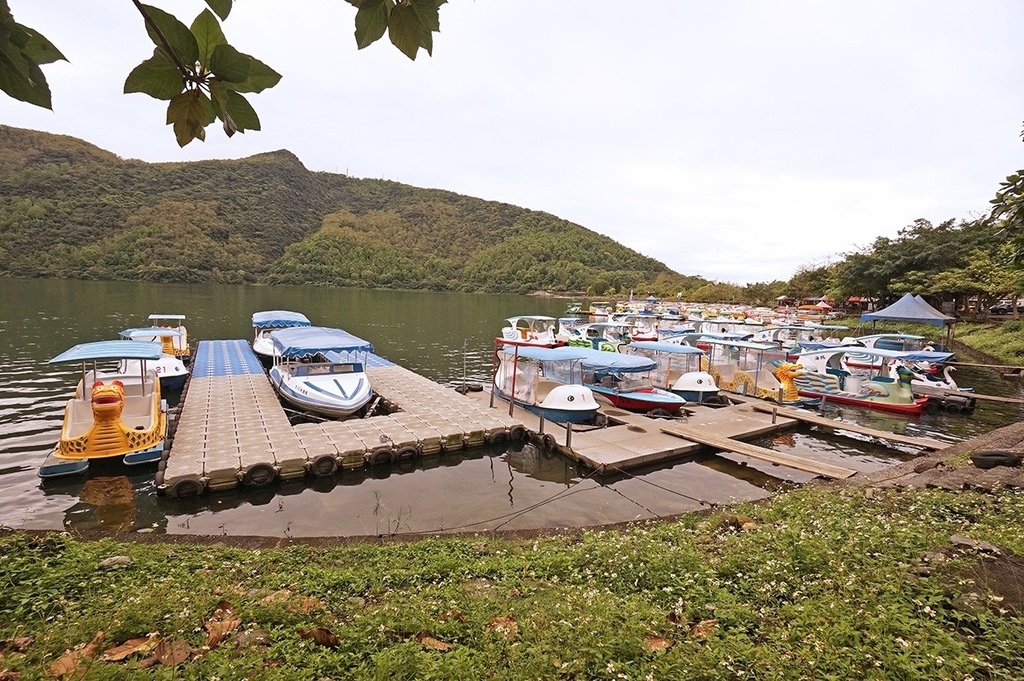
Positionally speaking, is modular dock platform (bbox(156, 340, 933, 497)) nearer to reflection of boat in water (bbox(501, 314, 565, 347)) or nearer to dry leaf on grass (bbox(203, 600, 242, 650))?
dry leaf on grass (bbox(203, 600, 242, 650))

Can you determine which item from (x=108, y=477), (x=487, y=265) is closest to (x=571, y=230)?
(x=487, y=265)

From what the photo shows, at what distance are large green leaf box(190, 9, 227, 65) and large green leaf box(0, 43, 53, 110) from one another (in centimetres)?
39

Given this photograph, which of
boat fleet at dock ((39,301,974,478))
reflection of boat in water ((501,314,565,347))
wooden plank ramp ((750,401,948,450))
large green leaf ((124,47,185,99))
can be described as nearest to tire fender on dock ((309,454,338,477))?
boat fleet at dock ((39,301,974,478))

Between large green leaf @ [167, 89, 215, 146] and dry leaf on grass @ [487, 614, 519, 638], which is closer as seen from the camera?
large green leaf @ [167, 89, 215, 146]

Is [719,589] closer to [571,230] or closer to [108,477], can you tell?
[108,477]

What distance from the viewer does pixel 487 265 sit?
141375 millimetres

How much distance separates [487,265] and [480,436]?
12923 cm

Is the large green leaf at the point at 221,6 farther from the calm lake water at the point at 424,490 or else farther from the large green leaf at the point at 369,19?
the calm lake water at the point at 424,490

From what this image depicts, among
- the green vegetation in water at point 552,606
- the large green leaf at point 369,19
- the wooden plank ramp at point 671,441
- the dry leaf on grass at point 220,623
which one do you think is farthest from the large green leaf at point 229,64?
the wooden plank ramp at point 671,441

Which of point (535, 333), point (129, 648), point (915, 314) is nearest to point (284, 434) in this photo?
point (129, 648)

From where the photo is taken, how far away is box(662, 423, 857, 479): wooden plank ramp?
39.7ft

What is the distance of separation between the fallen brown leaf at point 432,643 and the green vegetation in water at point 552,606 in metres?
0.02

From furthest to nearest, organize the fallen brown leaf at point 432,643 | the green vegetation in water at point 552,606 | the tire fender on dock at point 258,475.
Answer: the tire fender on dock at point 258,475 < the fallen brown leaf at point 432,643 < the green vegetation in water at point 552,606

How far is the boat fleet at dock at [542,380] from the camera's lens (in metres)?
12.2
